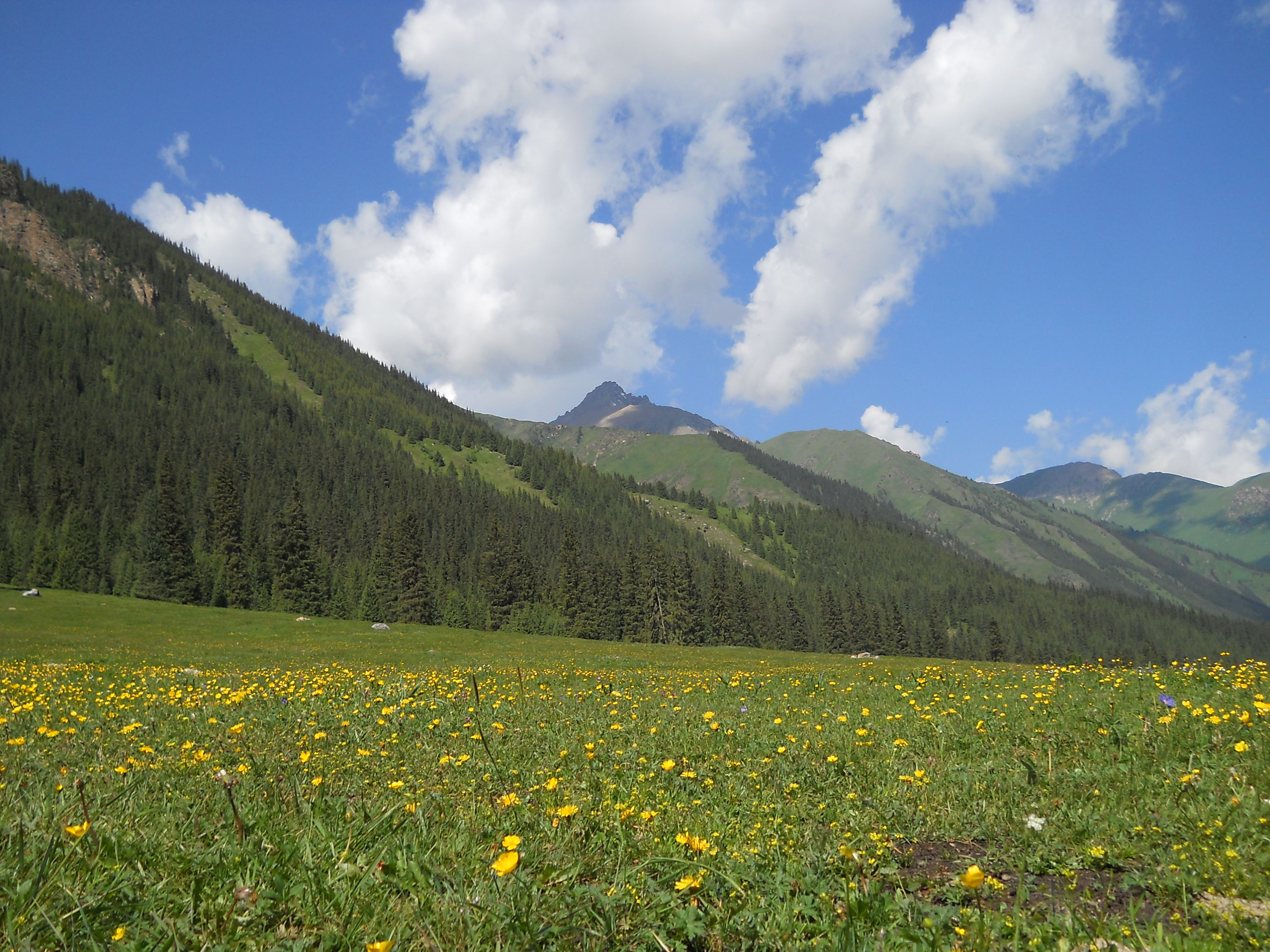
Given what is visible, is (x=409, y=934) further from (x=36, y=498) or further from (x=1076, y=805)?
(x=36, y=498)

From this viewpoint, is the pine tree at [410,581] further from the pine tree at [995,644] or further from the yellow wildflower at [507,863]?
the pine tree at [995,644]

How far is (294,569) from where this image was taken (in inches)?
3324

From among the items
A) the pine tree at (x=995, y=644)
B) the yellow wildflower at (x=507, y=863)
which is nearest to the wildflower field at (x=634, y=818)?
the yellow wildflower at (x=507, y=863)

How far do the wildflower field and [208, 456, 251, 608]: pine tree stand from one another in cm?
8272

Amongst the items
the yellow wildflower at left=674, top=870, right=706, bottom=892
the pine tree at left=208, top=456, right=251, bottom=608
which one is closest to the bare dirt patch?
the yellow wildflower at left=674, top=870, right=706, bottom=892

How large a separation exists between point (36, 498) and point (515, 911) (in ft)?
465

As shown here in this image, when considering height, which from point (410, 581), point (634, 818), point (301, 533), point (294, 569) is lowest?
point (634, 818)

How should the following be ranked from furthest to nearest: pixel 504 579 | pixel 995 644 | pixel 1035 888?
pixel 995 644, pixel 504 579, pixel 1035 888

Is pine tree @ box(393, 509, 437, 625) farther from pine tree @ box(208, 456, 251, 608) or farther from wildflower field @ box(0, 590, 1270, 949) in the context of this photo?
wildflower field @ box(0, 590, 1270, 949)

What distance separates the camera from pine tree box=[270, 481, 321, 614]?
82.8 m

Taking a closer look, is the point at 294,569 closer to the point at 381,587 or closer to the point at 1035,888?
the point at 381,587

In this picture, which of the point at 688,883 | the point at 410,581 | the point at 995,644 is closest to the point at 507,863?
the point at 688,883

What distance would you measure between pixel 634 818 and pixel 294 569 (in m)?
92.7

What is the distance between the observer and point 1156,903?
12.1ft
